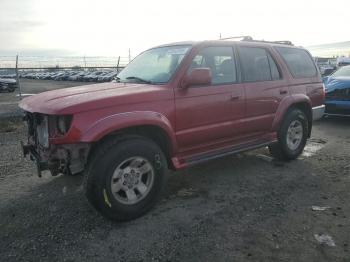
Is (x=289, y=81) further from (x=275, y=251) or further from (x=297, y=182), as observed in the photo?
(x=275, y=251)

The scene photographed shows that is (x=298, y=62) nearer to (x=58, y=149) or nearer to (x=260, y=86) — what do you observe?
(x=260, y=86)

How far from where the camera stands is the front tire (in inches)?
139

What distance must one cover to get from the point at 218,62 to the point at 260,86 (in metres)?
0.79

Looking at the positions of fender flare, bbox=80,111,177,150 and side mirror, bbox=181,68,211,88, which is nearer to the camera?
fender flare, bbox=80,111,177,150

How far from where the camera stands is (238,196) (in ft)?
14.5

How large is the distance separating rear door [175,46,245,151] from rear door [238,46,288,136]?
175 millimetres

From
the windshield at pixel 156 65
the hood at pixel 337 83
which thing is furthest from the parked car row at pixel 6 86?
the windshield at pixel 156 65

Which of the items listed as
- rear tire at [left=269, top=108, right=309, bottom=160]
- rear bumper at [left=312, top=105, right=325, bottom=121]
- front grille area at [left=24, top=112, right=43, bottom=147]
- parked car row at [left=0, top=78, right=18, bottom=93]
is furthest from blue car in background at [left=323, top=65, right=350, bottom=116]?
parked car row at [left=0, top=78, right=18, bottom=93]

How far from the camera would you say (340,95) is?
29.1ft

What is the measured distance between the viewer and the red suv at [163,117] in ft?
11.6

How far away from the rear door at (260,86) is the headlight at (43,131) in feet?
8.47

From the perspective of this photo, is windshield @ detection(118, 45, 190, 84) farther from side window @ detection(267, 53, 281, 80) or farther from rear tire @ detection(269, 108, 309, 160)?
rear tire @ detection(269, 108, 309, 160)

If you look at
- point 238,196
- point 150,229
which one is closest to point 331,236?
point 238,196

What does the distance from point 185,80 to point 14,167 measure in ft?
10.1
